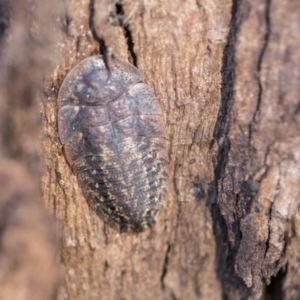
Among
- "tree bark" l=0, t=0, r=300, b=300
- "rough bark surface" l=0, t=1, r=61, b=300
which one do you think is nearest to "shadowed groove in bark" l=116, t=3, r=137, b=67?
"tree bark" l=0, t=0, r=300, b=300

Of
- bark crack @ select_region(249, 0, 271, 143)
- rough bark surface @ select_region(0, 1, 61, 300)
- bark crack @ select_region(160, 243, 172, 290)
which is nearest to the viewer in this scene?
bark crack @ select_region(249, 0, 271, 143)

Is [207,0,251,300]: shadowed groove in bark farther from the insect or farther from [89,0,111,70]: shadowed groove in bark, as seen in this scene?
[89,0,111,70]: shadowed groove in bark

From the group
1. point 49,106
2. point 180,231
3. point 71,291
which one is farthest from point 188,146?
point 71,291

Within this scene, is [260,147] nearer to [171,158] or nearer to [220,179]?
[220,179]

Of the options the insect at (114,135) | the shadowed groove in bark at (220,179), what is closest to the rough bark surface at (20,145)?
the insect at (114,135)

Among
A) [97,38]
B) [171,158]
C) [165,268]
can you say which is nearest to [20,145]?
[97,38]

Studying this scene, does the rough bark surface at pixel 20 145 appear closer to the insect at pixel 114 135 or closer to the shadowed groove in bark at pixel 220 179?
the insect at pixel 114 135
